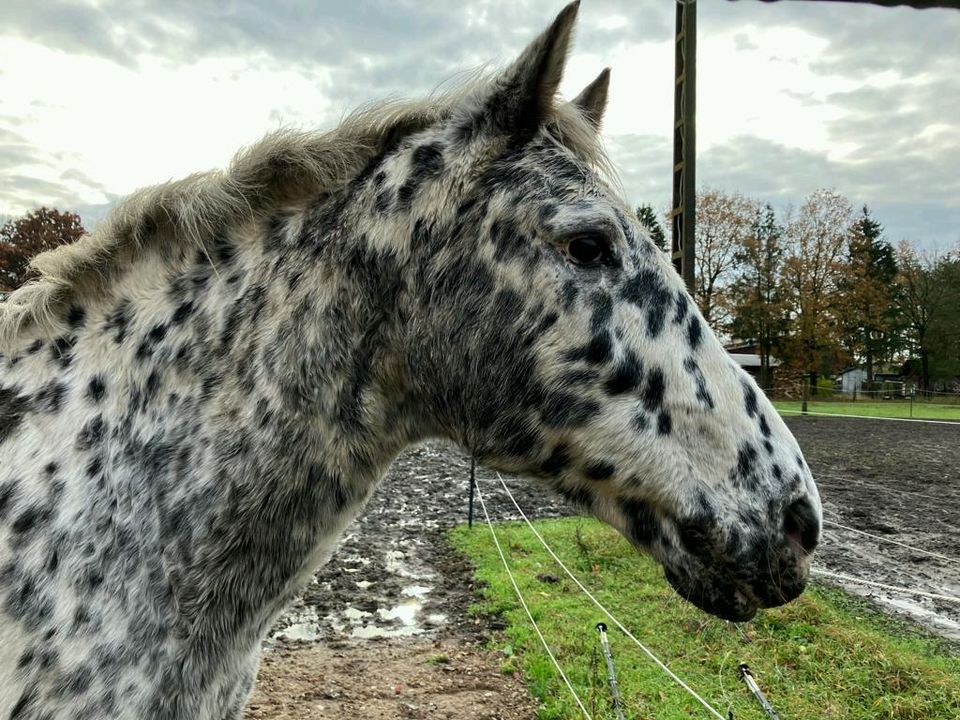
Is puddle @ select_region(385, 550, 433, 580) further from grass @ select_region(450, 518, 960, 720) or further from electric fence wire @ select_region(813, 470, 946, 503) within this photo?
electric fence wire @ select_region(813, 470, 946, 503)

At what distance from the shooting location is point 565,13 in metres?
1.75

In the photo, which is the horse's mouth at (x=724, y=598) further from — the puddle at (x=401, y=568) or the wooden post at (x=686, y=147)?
the puddle at (x=401, y=568)

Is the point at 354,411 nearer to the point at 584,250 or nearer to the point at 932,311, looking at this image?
the point at 584,250

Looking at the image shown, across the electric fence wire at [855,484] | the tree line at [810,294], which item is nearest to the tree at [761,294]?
the tree line at [810,294]

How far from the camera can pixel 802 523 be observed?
68.2 inches

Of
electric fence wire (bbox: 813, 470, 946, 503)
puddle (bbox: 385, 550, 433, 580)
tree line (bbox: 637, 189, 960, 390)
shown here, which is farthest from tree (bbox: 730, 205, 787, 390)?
puddle (bbox: 385, 550, 433, 580)

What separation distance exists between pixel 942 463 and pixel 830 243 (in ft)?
95.5

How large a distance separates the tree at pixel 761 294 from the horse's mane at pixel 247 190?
42485 millimetres

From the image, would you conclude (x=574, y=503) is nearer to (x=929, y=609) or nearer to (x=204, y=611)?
(x=204, y=611)

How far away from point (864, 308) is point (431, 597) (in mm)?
44045

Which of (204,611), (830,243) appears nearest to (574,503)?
(204,611)

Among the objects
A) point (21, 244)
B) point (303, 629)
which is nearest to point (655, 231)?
point (303, 629)

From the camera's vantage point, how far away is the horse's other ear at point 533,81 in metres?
1.79

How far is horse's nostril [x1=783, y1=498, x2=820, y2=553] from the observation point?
172 centimetres
